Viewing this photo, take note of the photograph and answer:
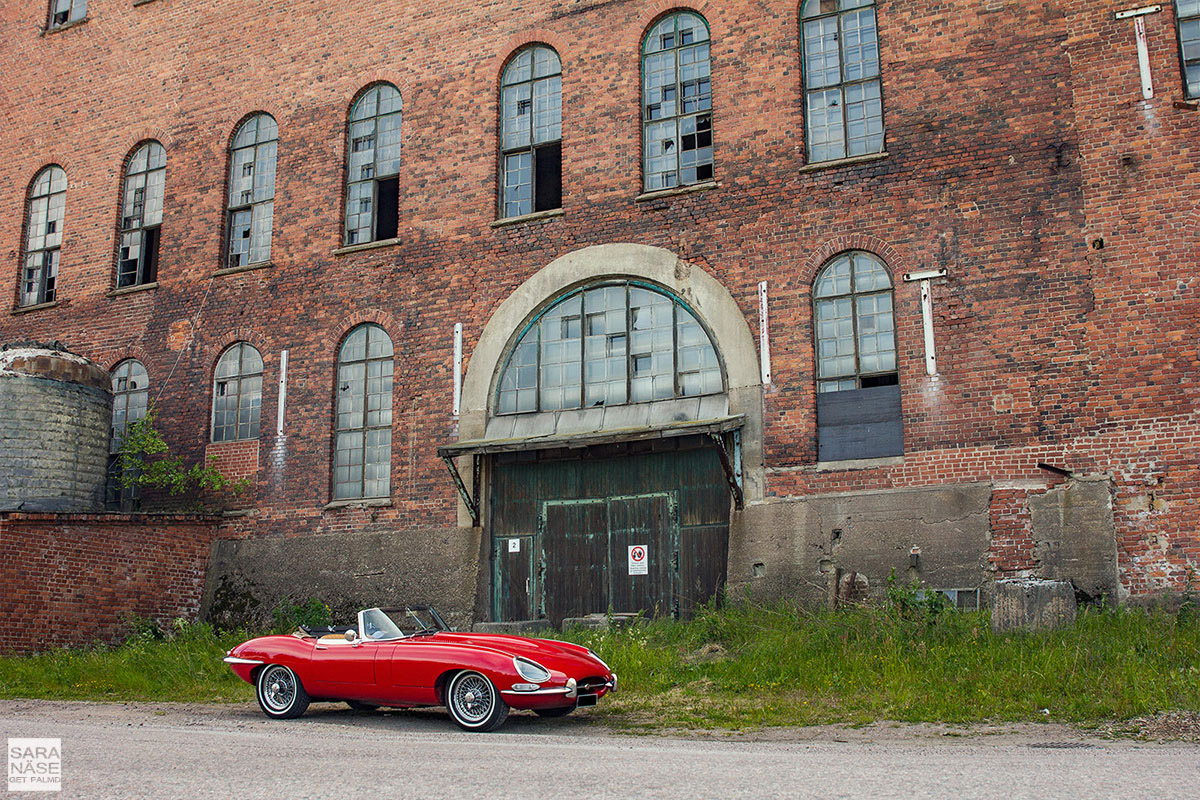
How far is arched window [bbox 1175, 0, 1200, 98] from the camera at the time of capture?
1413cm

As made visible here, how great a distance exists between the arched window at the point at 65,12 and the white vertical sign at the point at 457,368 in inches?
494

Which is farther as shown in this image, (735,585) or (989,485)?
(735,585)

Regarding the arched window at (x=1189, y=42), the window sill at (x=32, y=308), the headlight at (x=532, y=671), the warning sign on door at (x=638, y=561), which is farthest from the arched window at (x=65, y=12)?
the arched window at (x=1189, y=42)

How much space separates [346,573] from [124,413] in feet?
20.9

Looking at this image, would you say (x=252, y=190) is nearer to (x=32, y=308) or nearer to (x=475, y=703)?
(x=32, y=308)

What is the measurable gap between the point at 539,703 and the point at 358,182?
12618 mm

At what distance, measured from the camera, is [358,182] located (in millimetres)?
19469

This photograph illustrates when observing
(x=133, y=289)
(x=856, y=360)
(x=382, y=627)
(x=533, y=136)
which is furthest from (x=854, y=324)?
(x=133, y=289)

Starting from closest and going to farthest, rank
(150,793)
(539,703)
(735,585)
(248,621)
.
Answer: (150,793) < (539,703) < (735,585) < (248,621)

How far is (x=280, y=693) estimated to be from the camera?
35.5 ft

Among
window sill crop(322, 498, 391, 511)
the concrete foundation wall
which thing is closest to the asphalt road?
the concrete foundation wall

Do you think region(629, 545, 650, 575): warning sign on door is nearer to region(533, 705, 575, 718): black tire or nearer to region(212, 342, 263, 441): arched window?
region(533, 705, 575, 718): black tire

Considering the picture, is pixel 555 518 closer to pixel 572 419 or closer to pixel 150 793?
pixel 572 419

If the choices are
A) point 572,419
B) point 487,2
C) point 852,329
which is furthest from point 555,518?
point 487,2
